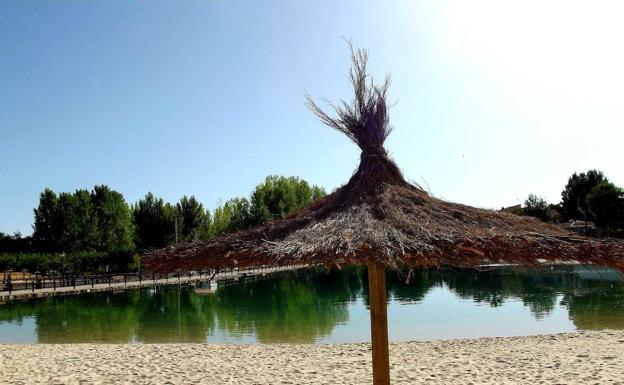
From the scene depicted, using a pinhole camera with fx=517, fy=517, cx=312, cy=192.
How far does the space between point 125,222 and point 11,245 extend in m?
13.4

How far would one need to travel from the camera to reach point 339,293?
35062mm

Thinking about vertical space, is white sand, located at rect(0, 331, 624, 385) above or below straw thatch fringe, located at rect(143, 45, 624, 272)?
below

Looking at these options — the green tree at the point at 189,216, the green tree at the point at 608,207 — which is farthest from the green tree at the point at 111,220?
the green tree at the point at 608,207

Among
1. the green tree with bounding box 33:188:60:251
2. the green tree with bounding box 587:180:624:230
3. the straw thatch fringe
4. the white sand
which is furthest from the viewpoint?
the green tree with bounding box 33:188:60:251

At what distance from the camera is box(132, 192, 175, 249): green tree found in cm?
5685

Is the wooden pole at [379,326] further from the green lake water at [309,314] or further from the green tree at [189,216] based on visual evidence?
the green tree at [189,216]

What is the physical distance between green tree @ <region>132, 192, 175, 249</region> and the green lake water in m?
21.3

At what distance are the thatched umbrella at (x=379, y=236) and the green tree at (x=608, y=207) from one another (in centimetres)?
5856

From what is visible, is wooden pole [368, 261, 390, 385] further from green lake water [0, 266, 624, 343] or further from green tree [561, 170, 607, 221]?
green tree [561, 170, 607, 221]

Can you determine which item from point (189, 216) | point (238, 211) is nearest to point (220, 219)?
point (238, 211)

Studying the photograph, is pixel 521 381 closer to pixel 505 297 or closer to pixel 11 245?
pixel 505 297

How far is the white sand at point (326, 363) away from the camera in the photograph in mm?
10602

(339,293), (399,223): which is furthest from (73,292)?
(399,223)

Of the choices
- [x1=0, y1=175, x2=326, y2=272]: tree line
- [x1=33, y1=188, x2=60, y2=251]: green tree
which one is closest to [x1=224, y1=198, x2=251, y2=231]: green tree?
[x1=0, y1=175, x2=326, y2=272]: tree line
